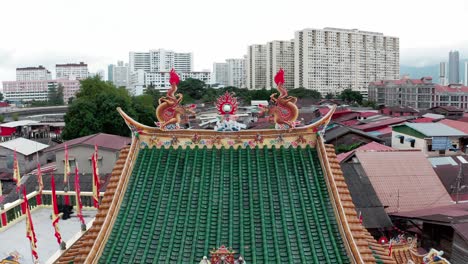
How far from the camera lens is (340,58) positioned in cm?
10750

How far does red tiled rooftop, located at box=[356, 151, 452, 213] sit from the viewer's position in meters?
20.4

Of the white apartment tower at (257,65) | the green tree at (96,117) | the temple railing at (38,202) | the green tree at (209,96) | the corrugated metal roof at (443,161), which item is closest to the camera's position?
the temple railing at (38,202)

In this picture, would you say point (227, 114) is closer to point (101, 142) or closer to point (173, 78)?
point (173, 78)

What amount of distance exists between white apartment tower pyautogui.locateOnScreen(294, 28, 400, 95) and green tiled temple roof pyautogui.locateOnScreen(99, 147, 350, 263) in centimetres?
9610

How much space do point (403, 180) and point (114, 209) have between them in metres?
17.0

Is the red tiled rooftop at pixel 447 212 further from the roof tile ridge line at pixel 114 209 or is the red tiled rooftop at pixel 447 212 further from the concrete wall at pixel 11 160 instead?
the concrete wall at pixel 11 160

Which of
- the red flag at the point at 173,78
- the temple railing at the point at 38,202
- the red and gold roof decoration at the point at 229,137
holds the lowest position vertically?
the temple railing at the point at 38,202

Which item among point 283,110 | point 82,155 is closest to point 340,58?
point 82,155

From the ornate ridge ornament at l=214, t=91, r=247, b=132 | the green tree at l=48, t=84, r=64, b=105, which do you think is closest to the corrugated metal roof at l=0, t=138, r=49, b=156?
the ornate ridge ornament at l=214, t=91, r=247, b=132

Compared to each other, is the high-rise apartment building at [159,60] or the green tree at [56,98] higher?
the high-rise apartment building at [159,60]

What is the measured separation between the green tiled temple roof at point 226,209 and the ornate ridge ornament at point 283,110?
57cm

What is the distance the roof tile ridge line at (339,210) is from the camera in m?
7.40

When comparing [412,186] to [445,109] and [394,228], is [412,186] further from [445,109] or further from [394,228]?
[445,109]

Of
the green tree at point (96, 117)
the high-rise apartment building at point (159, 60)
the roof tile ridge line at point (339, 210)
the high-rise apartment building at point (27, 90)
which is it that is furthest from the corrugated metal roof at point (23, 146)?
the high-rise apartment building at point (159, 60)
